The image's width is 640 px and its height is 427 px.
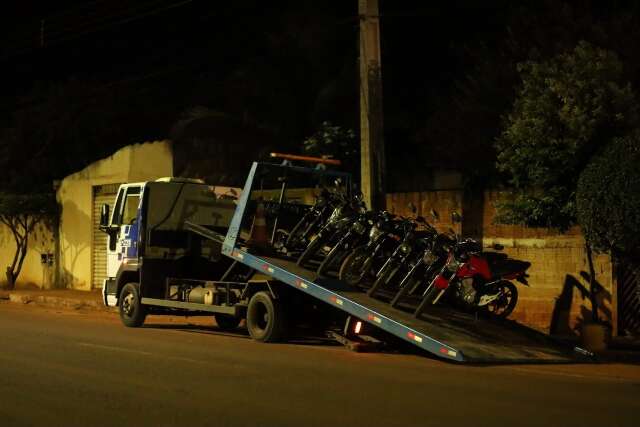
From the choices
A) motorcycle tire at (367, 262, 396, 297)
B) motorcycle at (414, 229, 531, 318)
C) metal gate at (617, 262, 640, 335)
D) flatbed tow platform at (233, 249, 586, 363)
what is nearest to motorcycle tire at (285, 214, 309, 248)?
flatbed tow platform at (233, 249, 586, 363)

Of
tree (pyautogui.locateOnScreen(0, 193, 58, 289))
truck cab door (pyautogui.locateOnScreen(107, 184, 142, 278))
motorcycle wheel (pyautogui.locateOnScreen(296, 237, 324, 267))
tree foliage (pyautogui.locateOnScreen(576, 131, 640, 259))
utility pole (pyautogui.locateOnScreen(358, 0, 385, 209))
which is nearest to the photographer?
tree foliage (pyautogui.locateOnScreen(576, 131, 640, 259))

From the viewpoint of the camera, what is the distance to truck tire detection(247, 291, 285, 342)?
14.5 metres

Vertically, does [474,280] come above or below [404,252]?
below

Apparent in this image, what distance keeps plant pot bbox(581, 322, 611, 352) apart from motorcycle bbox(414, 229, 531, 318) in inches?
60.8

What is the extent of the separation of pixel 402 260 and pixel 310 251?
1.51 meters

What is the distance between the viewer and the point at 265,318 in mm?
14984

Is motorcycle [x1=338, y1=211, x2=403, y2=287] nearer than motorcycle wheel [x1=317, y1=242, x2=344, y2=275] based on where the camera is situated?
No

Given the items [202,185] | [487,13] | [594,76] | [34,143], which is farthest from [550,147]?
[34,143]

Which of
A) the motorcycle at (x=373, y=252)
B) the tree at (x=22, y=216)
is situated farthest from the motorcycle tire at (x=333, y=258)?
the tree at (x=22, y=216)

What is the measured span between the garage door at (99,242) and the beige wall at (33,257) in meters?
2.22

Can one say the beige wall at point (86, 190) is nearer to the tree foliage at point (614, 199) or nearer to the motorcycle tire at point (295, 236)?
the motorcycle tire at point (295, 236)

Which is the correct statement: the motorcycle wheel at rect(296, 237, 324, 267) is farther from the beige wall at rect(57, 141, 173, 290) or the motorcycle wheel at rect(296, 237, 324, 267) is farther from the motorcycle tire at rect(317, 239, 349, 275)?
the beige wall at rect(57, 141, 173, 290)

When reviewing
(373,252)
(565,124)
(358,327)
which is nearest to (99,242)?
(373,252)

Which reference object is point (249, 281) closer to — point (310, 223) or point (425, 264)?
point (310, 223)
